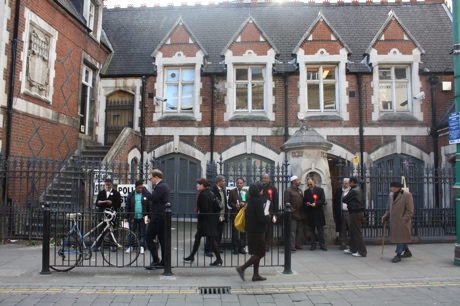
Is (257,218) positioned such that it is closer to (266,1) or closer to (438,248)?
(438,248)

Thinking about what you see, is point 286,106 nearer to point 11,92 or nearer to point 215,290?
point 11,92

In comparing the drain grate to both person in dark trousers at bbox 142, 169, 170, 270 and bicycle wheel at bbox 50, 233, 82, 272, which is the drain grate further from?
bicycle wheel at bbox 50, 233, 82, 272

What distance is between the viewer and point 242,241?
28.1 feet

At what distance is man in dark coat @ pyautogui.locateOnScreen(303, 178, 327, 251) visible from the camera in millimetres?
8688

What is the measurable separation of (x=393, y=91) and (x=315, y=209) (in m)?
8.22

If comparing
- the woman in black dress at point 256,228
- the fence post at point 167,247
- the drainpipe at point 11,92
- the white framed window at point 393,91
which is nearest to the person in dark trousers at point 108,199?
the fence post at point 167,247

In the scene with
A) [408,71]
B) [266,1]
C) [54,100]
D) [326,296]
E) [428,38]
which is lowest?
[326,296]

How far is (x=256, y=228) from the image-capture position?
19.8ft

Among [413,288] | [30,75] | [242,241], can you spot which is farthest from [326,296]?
[30,75]

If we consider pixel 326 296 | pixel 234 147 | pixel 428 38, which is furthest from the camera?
pixel 428 38

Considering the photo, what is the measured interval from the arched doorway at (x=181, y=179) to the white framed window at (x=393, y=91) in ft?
25.8

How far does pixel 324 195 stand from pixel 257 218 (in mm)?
3322

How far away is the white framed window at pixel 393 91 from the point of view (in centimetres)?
1448

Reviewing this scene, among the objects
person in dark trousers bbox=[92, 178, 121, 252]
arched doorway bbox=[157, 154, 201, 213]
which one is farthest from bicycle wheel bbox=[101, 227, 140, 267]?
arched doorway bbox=[157, 154, 201, 213]
